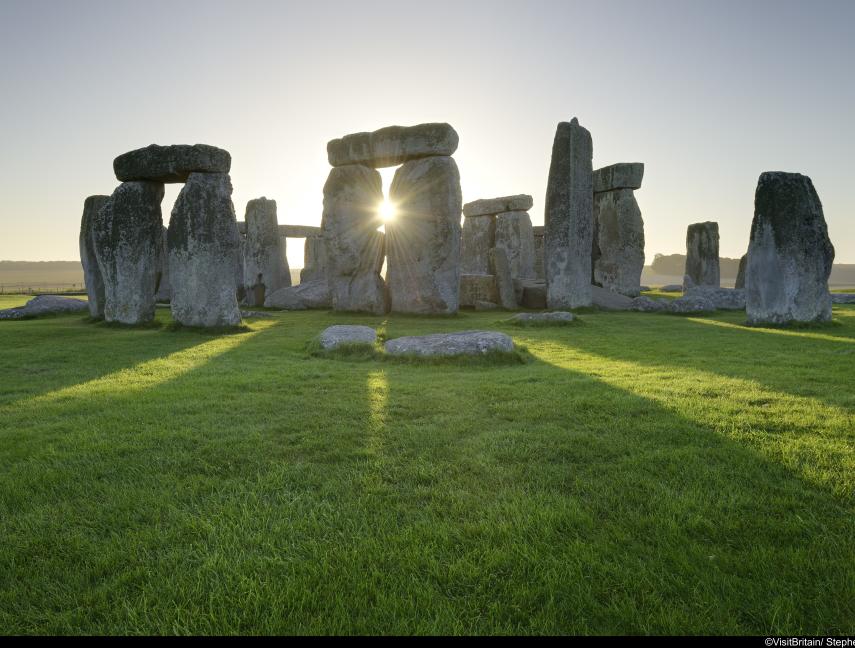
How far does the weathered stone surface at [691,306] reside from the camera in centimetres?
1236

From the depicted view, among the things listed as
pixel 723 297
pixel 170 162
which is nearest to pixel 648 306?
pixel 723 297

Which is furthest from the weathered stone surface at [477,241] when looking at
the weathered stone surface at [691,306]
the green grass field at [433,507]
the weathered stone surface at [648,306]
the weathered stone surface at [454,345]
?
the green grass field at [433,507]

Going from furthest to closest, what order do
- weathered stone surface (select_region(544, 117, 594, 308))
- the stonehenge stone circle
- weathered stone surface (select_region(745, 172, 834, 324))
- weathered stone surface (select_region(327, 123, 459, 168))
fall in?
the stonehenge stone circle, weathered stone surface (select_region(544, 117, 594, 308)), weathered stone surface (select_region(327, 123, 459, 168)), weathered stone surface (select_region(745, 172, 834, 324))

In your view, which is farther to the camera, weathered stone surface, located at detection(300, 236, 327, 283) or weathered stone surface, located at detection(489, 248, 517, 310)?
weathered stone surface, located at detection(300, 236, 327, 283)

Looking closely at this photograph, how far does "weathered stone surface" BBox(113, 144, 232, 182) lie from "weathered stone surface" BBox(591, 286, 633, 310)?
374 inches

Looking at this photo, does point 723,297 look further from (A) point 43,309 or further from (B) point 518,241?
(A) point 43,309

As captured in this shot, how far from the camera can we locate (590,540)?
2.02 metres

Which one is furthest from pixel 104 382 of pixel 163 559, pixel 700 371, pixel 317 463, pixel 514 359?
pixel 700 371

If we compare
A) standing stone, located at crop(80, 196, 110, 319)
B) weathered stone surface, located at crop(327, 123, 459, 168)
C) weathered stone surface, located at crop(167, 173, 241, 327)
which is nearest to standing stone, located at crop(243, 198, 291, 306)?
weathered stone surface, located at crop(327, 123, 459, 168)

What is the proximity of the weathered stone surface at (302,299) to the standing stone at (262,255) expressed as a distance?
2.16 metres

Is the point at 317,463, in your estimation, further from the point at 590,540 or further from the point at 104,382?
the point at 104,382

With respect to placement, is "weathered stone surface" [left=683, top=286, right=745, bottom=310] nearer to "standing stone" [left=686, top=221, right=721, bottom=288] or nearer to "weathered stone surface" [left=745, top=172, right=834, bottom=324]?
"weathered stone surface" [left=745, top=172, right=834, bottom=324]

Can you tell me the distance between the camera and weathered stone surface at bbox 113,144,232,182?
8.82 meters

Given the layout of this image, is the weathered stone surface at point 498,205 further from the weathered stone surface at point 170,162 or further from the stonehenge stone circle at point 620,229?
the weathered stone surface at point 170,162
